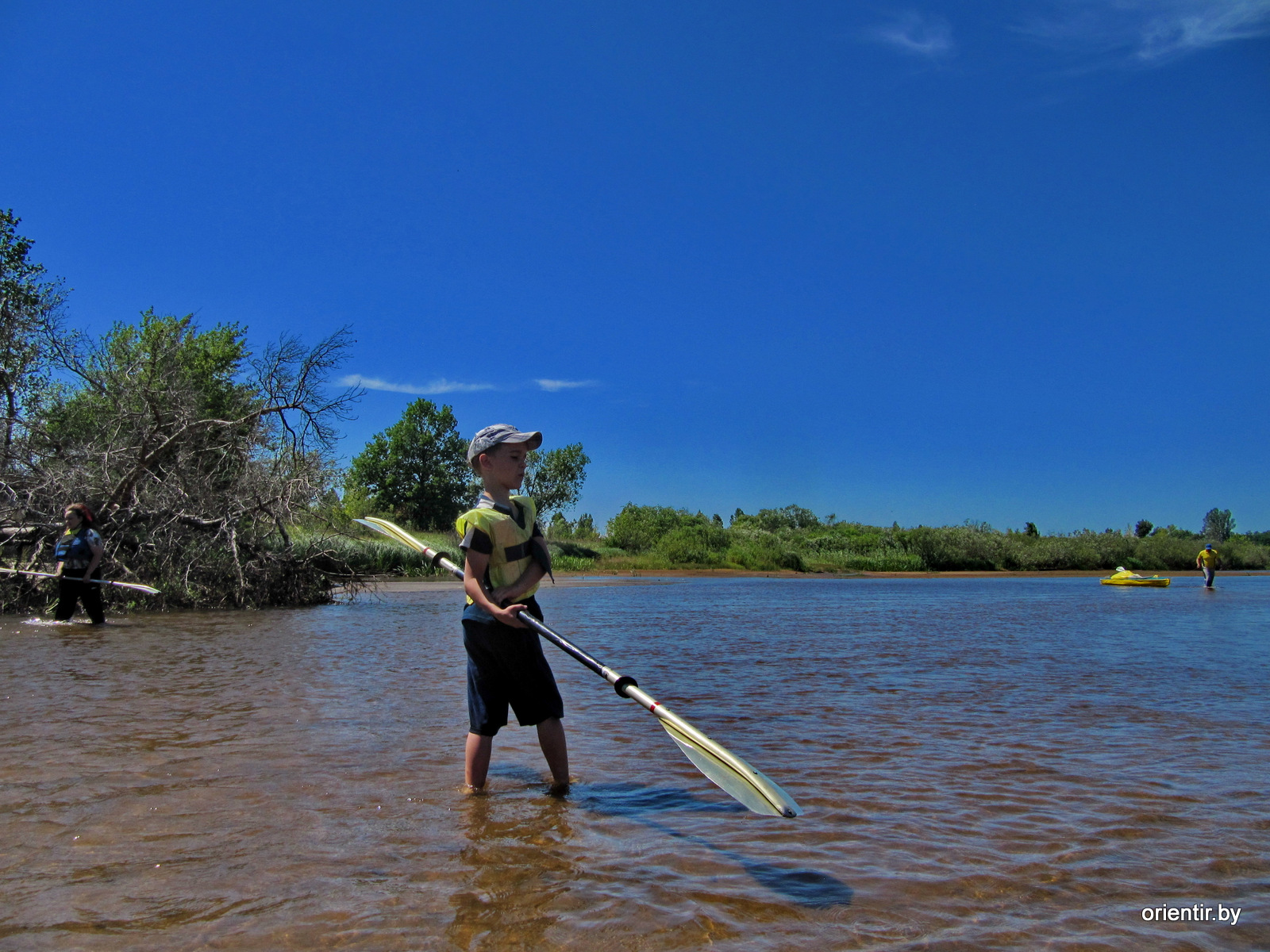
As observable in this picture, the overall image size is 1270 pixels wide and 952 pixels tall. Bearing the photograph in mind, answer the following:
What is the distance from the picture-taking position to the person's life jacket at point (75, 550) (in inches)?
488

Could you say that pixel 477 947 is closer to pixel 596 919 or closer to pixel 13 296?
pixel 596 919

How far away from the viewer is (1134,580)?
2998cm

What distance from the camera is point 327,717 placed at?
5945 mm

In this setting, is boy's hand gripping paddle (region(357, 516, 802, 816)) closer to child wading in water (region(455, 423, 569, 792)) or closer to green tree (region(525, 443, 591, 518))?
child wading in water (region(455, 423, 569, 792))

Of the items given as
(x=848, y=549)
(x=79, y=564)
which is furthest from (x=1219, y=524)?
(x=79, y=564)

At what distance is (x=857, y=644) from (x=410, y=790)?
26.5ft

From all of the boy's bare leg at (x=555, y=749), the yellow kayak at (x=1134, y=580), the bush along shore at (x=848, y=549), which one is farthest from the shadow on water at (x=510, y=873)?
the bush along shore at (x=848, y=549)

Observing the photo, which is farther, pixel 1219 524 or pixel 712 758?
pixel 1219 524

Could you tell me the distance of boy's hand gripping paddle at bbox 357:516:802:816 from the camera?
10.6ft

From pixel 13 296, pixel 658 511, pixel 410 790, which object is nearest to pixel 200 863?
pixel 410 790

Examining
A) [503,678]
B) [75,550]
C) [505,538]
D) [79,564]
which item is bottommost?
[503,678]

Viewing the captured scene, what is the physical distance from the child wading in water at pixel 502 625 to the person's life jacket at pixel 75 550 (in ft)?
36.1

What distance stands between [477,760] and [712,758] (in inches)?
47.9

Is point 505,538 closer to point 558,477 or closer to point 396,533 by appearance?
point 396,533
